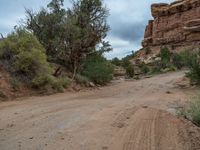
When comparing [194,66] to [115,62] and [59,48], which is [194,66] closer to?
[59,48]

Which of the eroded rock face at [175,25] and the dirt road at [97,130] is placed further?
the eroded rock face at [175,25]

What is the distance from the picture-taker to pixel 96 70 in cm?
3128

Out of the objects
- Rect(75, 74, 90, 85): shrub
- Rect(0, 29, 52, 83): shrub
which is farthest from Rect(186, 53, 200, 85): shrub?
Rect(0, 29, 52, 83): shrub

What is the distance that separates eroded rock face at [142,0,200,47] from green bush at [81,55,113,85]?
113ft

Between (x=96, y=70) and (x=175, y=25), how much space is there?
43.6 metres

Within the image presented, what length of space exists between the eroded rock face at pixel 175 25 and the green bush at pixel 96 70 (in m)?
34.4

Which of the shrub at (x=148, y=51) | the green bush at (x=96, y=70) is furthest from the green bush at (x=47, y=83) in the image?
the shrub at (x=148, y=51)

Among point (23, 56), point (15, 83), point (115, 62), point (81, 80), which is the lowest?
point (15, 83)

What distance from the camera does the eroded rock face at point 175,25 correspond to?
6631 cm

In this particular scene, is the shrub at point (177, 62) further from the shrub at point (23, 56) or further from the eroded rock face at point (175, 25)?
the shrub at point (23, 56)

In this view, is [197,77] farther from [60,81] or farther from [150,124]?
[150,124]

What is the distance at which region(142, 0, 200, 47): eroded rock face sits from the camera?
218 ft

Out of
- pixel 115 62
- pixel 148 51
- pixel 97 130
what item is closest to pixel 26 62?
pixel 97 130

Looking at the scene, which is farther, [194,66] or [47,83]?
[194,66]
